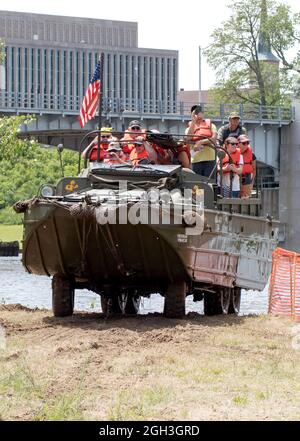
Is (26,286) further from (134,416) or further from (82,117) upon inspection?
(134,416)

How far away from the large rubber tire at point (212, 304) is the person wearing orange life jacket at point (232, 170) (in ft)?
4.40

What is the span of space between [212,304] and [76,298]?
1021 centimetres

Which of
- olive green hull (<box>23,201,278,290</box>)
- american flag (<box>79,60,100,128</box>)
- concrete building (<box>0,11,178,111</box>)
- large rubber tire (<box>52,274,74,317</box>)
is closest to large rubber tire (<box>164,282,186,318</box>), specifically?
olive green hull (<box>23,201,278,290</box>)

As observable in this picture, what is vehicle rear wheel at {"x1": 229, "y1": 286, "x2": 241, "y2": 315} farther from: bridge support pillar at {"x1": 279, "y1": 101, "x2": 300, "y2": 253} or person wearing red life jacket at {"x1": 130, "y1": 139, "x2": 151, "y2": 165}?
bridge support pillar at {"x1": 279, "y1": 101, "x2": 300, "y2": 253}

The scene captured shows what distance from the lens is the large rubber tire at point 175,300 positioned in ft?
53.0

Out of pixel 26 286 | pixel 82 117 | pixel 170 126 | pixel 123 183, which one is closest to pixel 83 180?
pixel 123 183

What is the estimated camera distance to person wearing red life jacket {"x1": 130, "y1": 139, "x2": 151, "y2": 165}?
1759 centimetres

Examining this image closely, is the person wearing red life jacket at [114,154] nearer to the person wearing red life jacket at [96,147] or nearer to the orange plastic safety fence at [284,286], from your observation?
the person wearing red life jacket at [96,147]

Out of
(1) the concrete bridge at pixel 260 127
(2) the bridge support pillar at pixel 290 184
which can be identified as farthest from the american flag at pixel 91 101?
(2) the bridge support pillar at pixel 290 184

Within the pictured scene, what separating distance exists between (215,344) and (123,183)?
317cm

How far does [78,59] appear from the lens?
14112cm

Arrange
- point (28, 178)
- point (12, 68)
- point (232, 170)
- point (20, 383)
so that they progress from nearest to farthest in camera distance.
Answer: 1. point (20, 383)
2. point (232, 170)
3. point (28, 178)
4. point (12, 68)

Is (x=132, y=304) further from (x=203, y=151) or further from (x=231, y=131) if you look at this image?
(x=231, y=131)

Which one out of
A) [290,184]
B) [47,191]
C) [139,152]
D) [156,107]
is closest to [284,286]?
[139,152]
